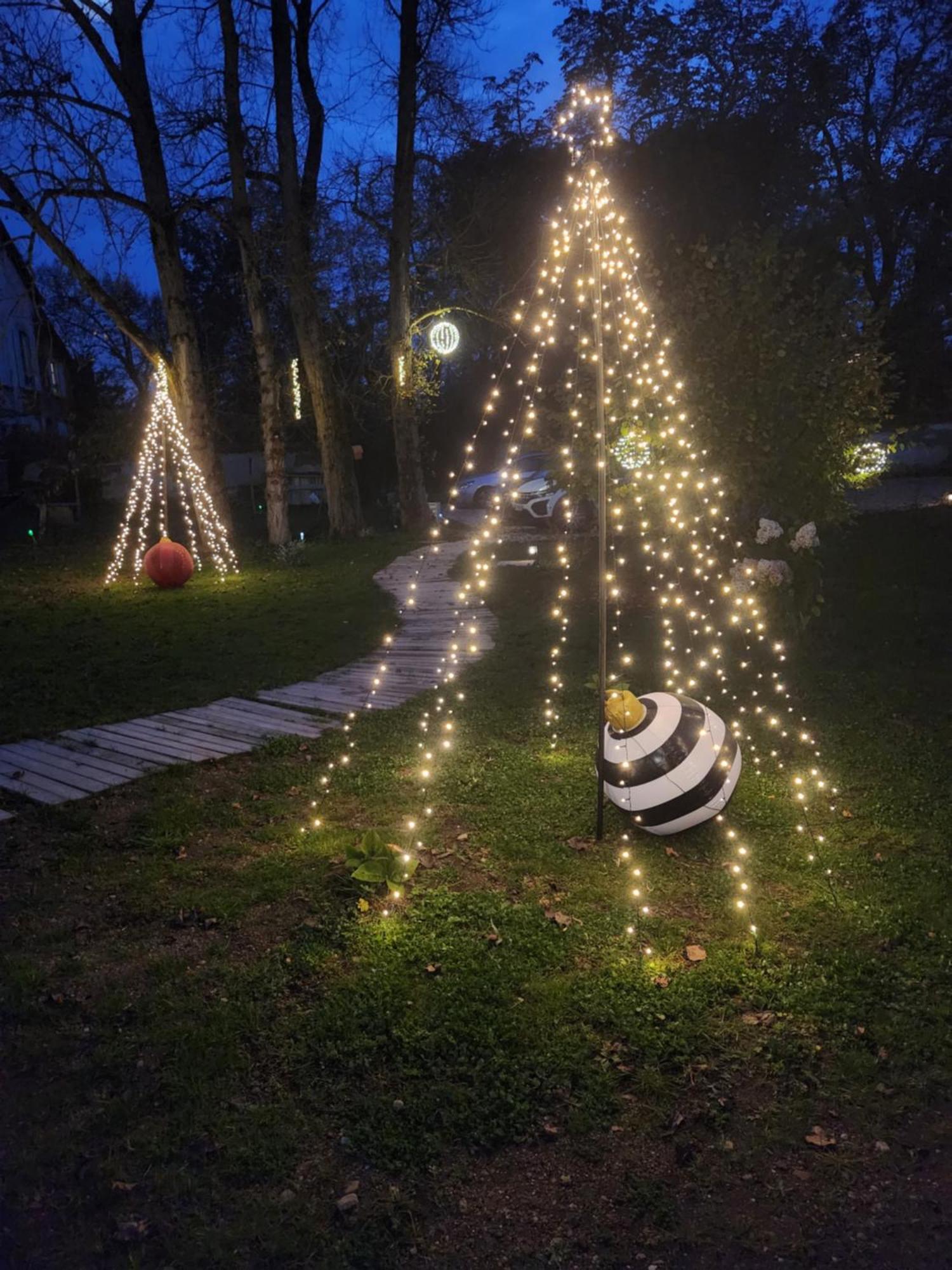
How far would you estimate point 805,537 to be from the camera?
27.5ft

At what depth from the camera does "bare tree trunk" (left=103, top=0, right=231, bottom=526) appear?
16.3 meters

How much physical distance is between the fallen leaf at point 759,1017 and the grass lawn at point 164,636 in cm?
526

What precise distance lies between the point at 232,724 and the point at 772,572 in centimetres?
487

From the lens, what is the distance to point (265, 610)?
39.7 ft

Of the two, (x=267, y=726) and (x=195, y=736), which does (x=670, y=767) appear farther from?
(x=195, y=736)

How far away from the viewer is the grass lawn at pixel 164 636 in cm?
770

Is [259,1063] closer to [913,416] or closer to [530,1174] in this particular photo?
[530,1174]

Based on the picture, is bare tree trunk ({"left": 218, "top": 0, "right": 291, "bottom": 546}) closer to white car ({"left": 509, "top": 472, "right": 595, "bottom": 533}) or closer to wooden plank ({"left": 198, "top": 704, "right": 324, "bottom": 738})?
white car ({"left": 509, "top": 472, "right": 595, "bottom": 533})

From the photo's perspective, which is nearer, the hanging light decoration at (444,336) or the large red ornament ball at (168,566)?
the large red ornament ball at (168,566)

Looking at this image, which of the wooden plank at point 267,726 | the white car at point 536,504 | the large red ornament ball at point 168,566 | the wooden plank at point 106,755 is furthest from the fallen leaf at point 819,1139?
the white car at point 536,504

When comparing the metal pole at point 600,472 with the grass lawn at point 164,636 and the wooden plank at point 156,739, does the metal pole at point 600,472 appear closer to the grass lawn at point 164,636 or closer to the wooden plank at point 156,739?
the wooden plank at point 156,739

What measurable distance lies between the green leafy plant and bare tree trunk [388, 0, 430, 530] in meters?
16.4

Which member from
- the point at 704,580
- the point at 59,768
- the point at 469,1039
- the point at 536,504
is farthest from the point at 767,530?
the point at 536,504

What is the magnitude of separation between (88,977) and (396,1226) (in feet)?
5.81
